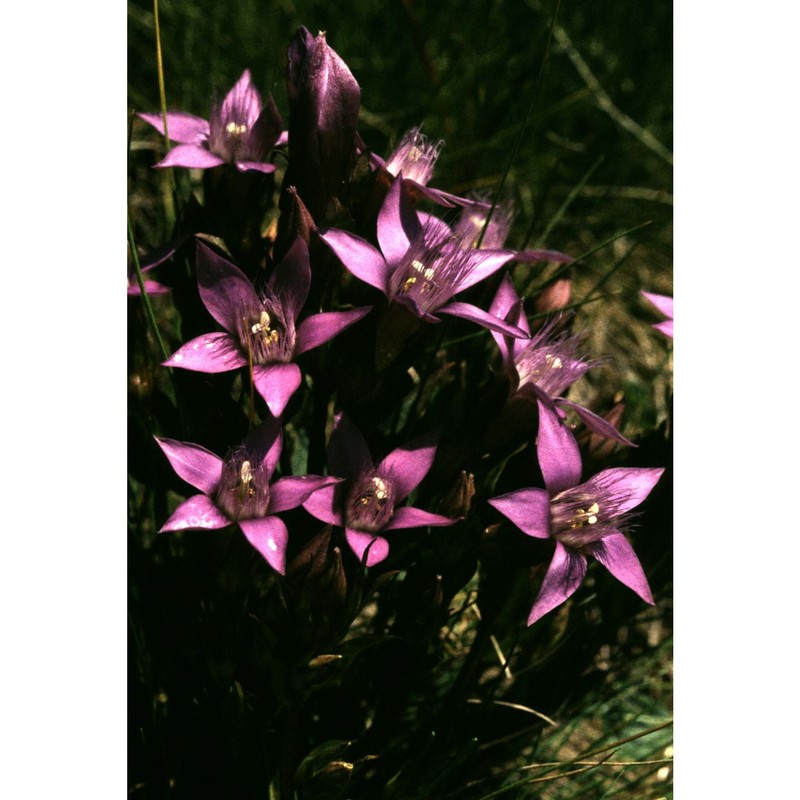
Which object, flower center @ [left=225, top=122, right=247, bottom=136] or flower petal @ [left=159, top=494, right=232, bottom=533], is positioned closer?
flower petal @ [left=159, top=494, right=232, bottom=533]

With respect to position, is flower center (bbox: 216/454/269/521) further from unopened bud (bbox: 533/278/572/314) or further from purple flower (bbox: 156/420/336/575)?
unopened bud (bbox: 533/278/572/314)

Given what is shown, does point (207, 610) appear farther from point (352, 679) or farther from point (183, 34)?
point (183, 34)

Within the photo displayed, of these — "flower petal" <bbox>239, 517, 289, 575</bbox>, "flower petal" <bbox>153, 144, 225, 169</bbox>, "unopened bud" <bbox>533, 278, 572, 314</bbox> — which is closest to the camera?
"flower petal" <bbox>239, 517, 289, 575</bbox>

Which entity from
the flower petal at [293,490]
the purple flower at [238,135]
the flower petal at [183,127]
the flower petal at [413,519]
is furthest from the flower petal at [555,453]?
the flower petal at [183,127]

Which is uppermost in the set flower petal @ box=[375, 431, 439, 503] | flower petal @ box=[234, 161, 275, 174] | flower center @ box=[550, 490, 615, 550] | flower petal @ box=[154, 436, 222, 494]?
flower petal @ box=[234, 161, 275, 174]

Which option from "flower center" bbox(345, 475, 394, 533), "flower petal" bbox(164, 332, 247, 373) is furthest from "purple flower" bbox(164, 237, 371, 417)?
"flower center" bbox(345, 475, 394, 533)

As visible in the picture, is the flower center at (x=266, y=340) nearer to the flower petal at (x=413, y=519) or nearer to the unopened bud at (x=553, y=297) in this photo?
the flower petal at (x=413, y=519)
